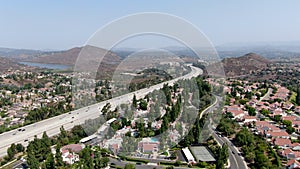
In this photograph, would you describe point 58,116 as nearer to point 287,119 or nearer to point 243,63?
point 287,119

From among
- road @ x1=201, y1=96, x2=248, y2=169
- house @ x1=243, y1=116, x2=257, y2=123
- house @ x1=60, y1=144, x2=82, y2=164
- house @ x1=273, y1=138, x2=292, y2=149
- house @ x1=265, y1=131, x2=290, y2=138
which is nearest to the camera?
road @ x1=201, y1=96, x2=248, y2=169

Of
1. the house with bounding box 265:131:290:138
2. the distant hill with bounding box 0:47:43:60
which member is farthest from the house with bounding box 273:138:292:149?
the distant hill with bounding box 0:47:43:60

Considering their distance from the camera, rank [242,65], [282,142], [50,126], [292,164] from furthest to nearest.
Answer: [242,65]
[50,126]
[282,142]
[292,164]

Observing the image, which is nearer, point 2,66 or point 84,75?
point 84,75

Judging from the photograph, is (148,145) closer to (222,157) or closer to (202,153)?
(202,153)

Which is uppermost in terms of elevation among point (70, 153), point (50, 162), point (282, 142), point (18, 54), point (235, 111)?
point (18, 54)

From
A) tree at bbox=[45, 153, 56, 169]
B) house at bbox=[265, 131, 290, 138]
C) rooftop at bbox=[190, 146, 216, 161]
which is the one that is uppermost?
tree at bbox=[45, 153, 56, 169]

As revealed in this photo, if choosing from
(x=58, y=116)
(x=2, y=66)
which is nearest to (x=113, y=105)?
(x=58, y=116)

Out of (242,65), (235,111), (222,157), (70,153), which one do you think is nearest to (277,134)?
(235,111)

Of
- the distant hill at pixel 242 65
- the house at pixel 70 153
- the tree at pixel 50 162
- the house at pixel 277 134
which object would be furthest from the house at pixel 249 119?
the distant hill at pixel 242 65

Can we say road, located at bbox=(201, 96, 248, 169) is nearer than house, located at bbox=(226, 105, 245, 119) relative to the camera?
Yes

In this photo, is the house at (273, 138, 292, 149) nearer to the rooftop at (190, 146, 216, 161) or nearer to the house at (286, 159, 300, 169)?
the house at (286, 159, 300, 169)
